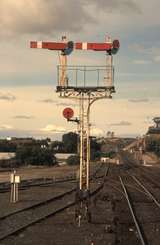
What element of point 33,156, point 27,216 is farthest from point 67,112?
point 33,156

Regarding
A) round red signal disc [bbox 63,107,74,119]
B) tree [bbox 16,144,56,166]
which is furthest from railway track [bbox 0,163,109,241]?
tree [bbox 16,144,56,166]

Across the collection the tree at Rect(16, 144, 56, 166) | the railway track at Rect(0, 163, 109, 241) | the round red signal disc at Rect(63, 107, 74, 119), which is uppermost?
the tree at Rect(16, 144, 56, 166)

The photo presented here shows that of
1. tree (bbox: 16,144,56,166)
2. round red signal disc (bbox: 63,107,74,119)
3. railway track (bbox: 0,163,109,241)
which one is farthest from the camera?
tree (bbox: 16,144,56,166)

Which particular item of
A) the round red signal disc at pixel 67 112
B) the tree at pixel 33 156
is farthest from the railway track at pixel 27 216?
the tree at pixel 33 156

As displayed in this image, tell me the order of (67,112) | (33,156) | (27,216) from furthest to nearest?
(33,156) → (67,112) → (27,216)

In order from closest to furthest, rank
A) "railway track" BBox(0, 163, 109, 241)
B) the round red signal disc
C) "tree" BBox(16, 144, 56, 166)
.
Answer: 1. "railway track" BBox(0, 163, 109, 241)
2. the round red signal disc
3. "tree" BBox(16, 144, 56, 166)

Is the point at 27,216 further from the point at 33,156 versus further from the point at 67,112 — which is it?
the point at 33,156

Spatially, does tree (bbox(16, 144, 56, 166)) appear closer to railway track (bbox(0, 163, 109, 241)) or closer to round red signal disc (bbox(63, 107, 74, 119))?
railway track (bbox(0, 163, 109, 241))

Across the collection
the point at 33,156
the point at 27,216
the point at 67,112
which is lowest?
the point at 27,216

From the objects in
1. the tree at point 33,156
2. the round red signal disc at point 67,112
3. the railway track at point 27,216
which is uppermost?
the tree at point 33,156

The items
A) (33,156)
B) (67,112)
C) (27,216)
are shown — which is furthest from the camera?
(33,156)

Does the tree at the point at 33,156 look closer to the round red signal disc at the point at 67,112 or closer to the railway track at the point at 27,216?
the railway track at the point at 27,216

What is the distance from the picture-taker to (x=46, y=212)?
2475 cm

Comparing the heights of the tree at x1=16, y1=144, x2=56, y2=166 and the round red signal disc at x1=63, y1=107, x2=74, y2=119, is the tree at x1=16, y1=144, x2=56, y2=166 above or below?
above
